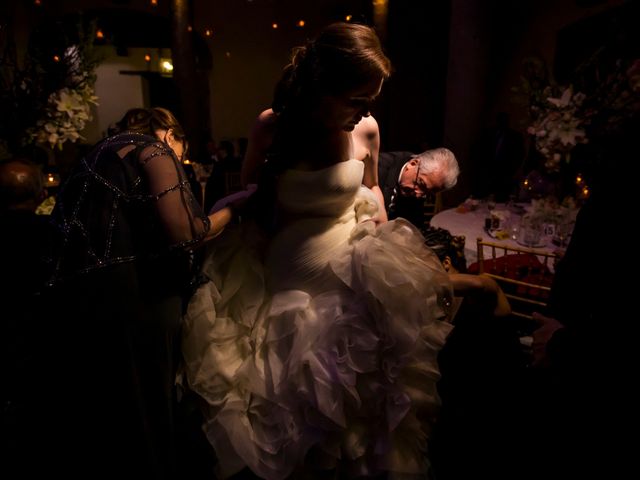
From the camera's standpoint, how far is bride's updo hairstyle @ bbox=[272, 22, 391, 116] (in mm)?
1478

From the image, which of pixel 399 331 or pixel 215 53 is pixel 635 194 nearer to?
pixel 399 331

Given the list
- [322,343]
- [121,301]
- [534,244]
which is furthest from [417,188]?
[121,301]

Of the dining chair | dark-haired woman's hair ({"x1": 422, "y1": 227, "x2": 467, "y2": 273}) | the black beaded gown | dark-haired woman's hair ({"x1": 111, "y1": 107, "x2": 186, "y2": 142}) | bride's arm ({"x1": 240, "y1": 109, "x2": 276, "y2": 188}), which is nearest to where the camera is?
the black beaded gown

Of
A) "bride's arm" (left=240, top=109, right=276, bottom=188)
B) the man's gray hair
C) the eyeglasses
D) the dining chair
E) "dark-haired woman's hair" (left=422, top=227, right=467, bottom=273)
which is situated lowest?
the dining chair

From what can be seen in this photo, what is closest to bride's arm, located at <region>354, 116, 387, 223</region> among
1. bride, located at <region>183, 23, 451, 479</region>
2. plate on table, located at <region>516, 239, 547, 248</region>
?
bride, located at <region>183, 23, 451, 479</region>

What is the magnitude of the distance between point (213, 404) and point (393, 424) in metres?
0.57

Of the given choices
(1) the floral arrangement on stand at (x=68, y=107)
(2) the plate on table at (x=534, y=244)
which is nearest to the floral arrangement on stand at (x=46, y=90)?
(1) the floral arrangement on stand at (x=68, y=107)

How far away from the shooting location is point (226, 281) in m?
1.70

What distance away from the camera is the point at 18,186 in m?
2.07

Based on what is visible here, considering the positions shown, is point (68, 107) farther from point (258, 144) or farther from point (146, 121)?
point (258, 144)

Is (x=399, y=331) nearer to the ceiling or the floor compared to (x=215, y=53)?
nearer to the floor

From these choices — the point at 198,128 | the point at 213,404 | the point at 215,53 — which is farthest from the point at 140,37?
the point at 213,404

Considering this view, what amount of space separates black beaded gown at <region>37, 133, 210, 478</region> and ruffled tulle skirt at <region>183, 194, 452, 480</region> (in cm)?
13

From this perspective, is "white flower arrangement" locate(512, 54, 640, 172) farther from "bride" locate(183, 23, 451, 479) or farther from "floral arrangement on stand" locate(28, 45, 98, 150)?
"floral arrangement on stand" locate(28, 45, 98, 150)
